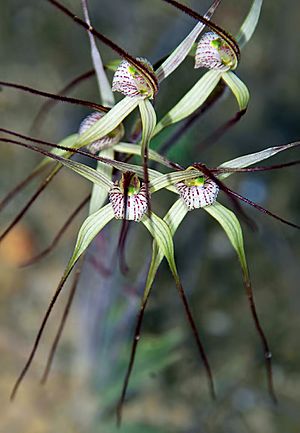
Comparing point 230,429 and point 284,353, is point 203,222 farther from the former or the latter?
point 230,429

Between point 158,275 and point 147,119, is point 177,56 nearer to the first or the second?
point 147,119

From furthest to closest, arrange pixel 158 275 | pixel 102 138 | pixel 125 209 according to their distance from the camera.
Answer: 1. pixel 158 275
2. pixel 102 138
3. pixel 125 209

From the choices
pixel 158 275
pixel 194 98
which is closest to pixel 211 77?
pixel 194 98

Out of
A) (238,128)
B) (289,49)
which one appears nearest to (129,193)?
(238,128)

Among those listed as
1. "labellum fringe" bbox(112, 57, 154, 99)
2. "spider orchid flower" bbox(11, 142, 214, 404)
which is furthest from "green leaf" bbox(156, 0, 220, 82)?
"spider orchid flower" bbox(11, 142, 214, 404)

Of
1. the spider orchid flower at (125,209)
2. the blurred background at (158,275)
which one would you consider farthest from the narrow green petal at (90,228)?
the blurred background at (158,275)

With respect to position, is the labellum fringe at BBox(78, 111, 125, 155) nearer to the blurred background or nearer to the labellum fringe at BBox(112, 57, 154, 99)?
the labellum fringe at BBox(112, 57, 154, 99)

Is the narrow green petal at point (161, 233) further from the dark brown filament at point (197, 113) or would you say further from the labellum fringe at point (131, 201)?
the dark brown filament at point (197, 113)
